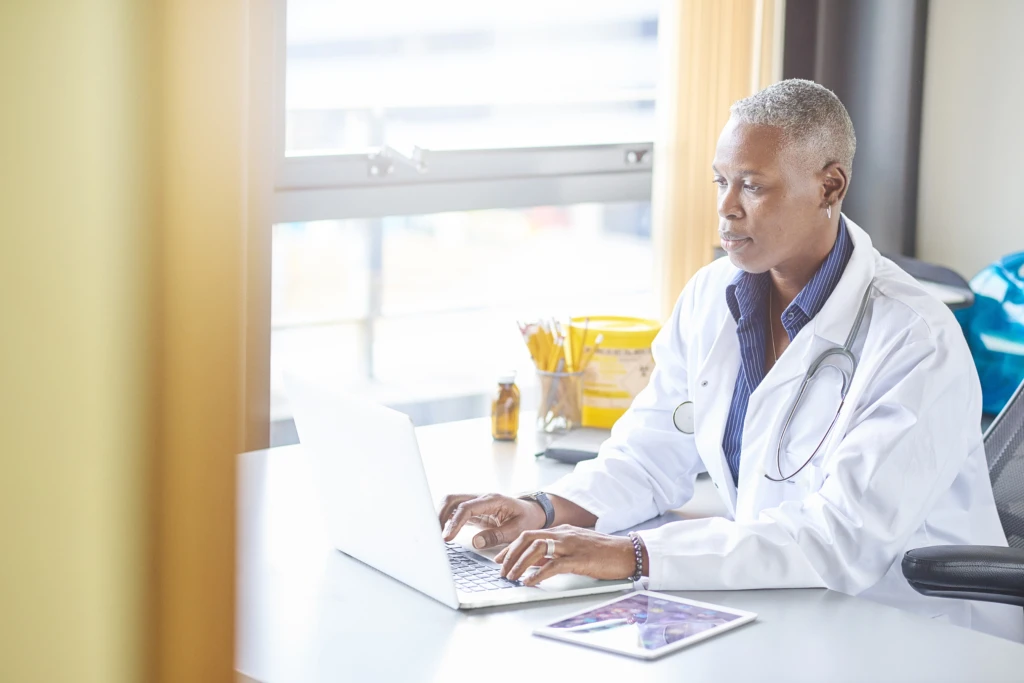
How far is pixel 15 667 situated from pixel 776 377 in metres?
1.49

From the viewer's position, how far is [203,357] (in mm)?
282

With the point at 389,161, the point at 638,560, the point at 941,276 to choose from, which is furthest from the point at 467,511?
the point at 941,276

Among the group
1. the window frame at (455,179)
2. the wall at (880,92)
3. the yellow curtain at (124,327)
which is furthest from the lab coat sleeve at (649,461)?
the wall at (880,92)

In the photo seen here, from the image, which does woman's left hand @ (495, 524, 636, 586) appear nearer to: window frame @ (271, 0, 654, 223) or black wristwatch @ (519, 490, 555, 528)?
black wristwatch @ (519, 490, 555, 528)

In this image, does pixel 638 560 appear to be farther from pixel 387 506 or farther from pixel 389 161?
pixel 389 161

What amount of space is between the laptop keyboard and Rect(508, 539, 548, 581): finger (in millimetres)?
16

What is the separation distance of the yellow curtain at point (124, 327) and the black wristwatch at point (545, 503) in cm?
135

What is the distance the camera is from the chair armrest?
1.48 m

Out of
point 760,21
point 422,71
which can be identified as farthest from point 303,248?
point 760,21

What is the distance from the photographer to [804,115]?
5.50 feet

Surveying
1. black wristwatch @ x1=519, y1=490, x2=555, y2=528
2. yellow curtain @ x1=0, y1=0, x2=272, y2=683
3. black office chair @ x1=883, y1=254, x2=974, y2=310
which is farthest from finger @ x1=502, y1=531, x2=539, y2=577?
black office chair @ x1=883, y1=254, x2=974, y2=310

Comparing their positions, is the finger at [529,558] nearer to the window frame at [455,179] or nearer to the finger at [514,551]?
the finger at [514,551]

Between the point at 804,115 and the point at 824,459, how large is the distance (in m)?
0.51

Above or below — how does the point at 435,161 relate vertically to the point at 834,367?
above
